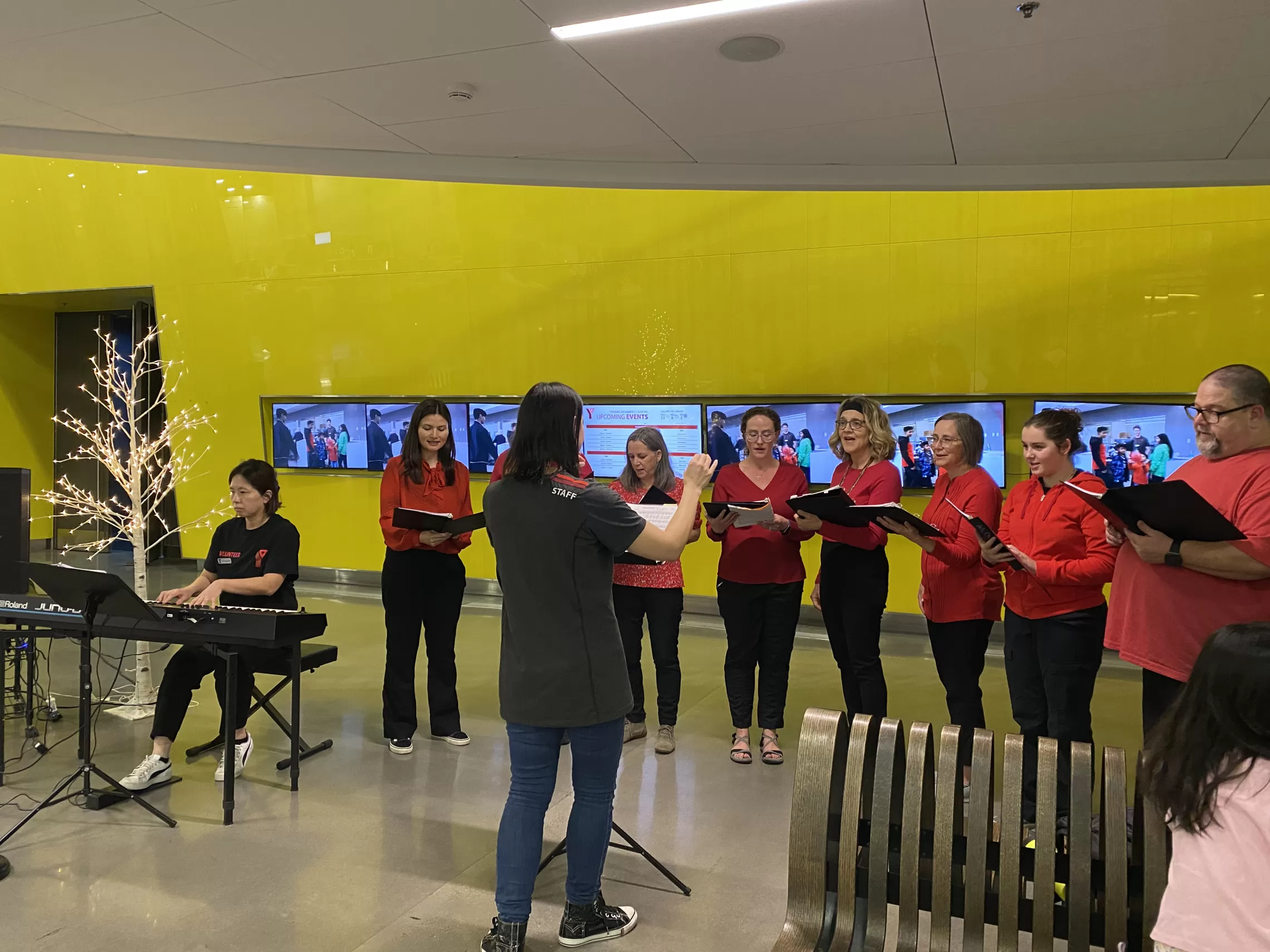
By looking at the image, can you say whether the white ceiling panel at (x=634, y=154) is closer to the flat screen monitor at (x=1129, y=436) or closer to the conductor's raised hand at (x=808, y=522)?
the conductor's raised hand at (x=808, y=522)

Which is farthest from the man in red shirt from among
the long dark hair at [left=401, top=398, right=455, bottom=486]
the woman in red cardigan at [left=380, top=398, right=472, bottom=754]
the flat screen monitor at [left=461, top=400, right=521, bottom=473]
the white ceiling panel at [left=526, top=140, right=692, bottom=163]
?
the flat screen monitor at [left=461, top=400, right=521, bottom=473]

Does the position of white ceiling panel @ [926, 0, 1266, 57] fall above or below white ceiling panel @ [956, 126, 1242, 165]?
below

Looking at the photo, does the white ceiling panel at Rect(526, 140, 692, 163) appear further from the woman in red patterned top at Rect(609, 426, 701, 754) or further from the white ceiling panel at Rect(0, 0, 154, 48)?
the white ceiling panel at Rect(0, 0, 154, 48)

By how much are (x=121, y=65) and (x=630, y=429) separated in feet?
17.4

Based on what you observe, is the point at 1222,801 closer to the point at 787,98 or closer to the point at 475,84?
the point at 787,98

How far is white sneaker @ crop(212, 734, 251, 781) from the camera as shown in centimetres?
452


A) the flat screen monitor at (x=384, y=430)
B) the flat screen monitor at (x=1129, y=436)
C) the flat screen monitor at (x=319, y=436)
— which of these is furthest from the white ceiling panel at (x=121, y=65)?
the flat screen monitor at (x=1129, y=436)

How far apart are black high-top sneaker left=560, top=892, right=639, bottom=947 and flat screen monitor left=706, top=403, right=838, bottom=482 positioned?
4.94 m

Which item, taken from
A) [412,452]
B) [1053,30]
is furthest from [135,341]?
[1053,30]

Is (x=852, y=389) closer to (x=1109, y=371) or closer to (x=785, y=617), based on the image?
(x=1109, y=371)

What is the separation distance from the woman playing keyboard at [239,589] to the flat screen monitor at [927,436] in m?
4.60

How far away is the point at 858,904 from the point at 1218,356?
5.97 m

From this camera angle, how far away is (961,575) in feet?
13.6

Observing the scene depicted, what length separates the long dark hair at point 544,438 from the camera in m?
2.79
